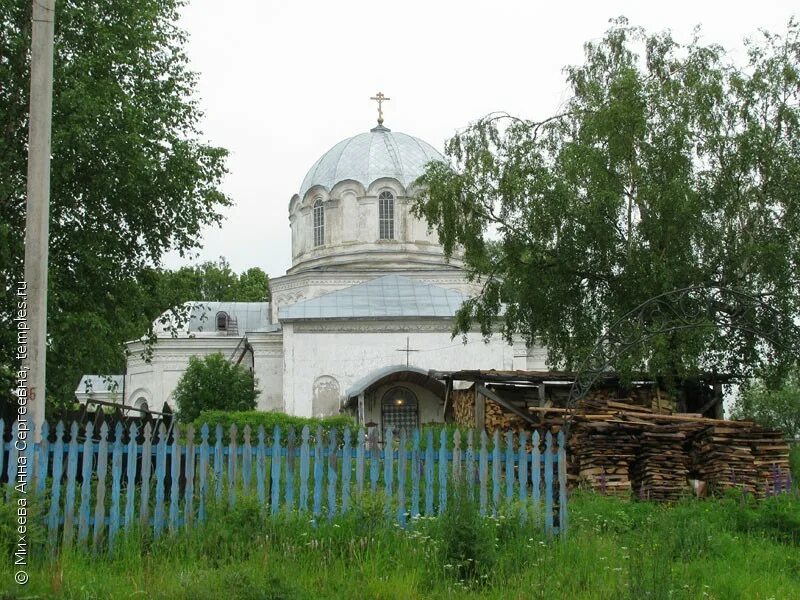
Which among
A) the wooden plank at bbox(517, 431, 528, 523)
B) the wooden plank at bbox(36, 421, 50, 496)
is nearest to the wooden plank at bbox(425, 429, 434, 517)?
the wooden plank at bbox(517, 431, 528, 523)

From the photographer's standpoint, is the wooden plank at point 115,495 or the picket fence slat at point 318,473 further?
the picket fence slat at point 318,473

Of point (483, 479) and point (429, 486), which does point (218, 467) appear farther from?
point (483, 479)

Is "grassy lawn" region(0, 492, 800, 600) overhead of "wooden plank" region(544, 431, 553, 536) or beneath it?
beneath

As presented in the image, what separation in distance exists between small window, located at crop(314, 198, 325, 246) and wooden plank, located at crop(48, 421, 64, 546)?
26.8 m

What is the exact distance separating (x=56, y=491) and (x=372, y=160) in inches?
1112

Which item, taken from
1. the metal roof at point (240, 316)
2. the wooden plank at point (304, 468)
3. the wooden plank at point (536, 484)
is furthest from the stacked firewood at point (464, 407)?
the metal roof at point (240, 316)

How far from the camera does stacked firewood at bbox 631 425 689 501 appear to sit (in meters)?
12.6

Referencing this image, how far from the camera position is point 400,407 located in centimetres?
2862

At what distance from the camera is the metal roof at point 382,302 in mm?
28828

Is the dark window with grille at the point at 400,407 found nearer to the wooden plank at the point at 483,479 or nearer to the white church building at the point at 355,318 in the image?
the white church building at the point at 355,318

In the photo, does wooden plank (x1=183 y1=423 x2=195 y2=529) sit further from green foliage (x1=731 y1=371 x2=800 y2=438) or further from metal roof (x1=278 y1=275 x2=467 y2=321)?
green foliage (x1=731 y1=371 x2=800 y2=438)

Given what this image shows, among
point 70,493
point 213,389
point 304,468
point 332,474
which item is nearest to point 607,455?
point 332,474

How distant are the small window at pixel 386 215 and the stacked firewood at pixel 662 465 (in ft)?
71.9

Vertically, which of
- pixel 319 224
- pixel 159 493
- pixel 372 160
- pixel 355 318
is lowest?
pixel 159 493
